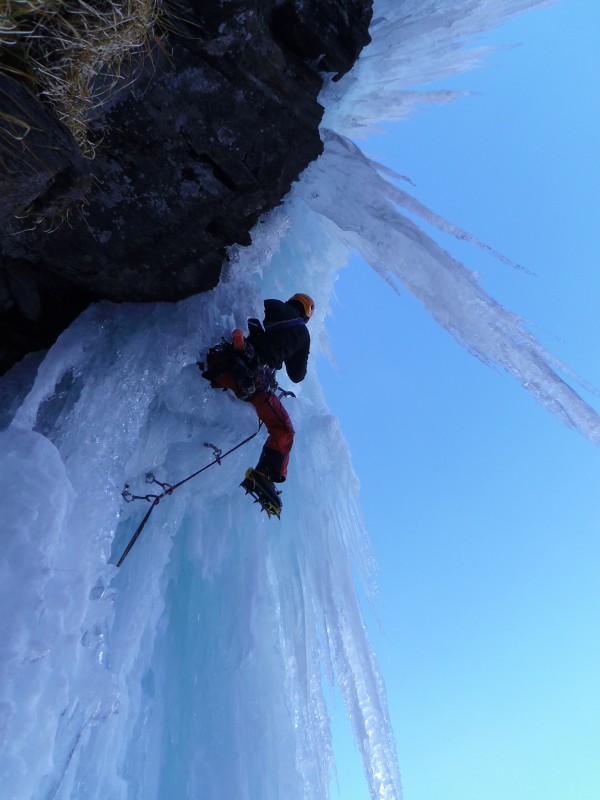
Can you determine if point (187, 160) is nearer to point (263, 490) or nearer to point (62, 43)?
point (62, 43)

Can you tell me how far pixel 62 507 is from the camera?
3109 mm

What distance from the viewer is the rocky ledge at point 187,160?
3971 mm

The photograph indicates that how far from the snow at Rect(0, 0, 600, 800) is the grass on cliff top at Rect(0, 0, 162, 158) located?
171 centimetres

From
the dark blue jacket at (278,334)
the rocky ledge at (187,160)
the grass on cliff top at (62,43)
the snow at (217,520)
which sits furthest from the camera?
the dark blue jacket at (278,334)

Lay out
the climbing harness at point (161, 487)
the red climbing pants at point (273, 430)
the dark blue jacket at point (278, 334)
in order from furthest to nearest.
Result: the dark blue jacket at point (278, 334) < the red climbing pants at point (273, 430) < the climbing harness at point (161, 487)

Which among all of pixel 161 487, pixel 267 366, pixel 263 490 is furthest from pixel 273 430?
pixel 161 487

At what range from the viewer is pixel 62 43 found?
2.45 m

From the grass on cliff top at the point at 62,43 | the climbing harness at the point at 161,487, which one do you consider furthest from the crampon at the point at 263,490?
the grass on cliff top at the point at 62,43

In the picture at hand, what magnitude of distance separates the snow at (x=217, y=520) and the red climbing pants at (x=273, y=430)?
1.19 ft

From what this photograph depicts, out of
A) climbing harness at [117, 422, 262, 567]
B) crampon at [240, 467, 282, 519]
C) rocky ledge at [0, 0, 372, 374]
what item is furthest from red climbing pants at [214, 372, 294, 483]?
rocky ledge at [0, 0, 372, 374]

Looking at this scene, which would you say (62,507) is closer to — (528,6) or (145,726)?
(145,726)

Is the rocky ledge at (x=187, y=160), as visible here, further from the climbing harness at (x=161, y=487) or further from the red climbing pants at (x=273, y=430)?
the climbing harness at (x=161, y=487)

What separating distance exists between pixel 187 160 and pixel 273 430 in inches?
83.5

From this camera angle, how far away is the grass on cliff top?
7.40ft
